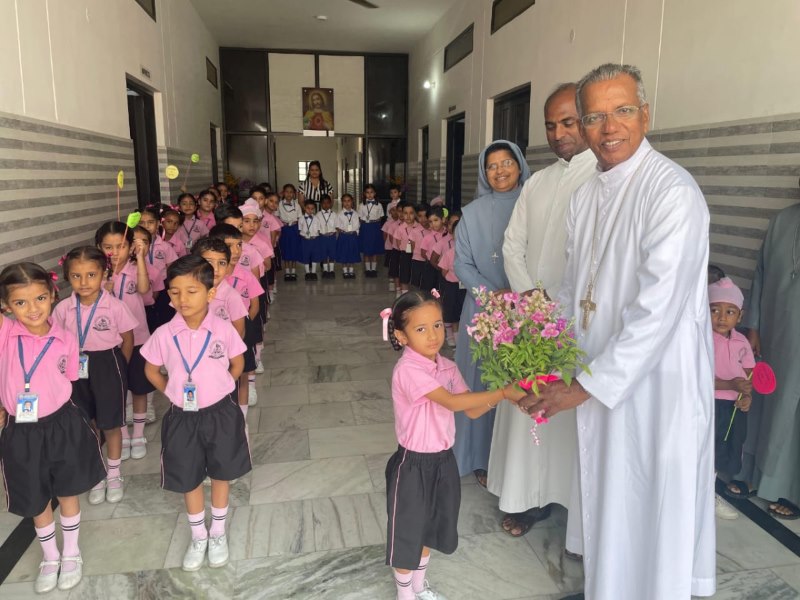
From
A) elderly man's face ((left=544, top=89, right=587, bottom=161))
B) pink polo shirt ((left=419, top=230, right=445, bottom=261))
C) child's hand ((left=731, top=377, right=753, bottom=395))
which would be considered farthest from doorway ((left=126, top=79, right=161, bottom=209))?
child's hand ((left=731, top=377, right=753, bottom=395))

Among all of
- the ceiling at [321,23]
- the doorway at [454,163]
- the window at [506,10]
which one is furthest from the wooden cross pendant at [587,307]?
the ceiling at [321,23]

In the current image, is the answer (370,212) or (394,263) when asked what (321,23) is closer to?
(370,212)

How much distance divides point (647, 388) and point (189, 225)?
5534 millimetres

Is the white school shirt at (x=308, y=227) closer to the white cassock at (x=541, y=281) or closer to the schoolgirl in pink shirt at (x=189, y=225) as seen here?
the schoolgirl in pink shirt at (x=189, y=225)

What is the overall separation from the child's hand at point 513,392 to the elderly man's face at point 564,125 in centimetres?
122

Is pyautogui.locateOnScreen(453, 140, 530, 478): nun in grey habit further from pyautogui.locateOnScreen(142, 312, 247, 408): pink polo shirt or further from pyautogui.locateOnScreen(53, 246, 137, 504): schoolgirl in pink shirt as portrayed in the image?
pyautogui.locateOnScreen(53, 246, 137, 504): schoolgirl in pink shirt

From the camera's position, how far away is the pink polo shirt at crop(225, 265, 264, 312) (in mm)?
3834

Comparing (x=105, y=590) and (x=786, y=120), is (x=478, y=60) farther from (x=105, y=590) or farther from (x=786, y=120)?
(x=105, y=590)

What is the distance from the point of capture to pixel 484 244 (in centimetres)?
317

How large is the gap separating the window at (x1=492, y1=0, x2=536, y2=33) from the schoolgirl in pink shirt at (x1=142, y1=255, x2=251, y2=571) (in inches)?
219

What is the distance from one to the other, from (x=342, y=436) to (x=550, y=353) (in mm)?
2290

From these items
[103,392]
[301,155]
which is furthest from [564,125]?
[301,155]

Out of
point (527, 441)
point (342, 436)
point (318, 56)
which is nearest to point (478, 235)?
point (527, 441)

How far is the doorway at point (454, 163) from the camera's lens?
10484 millimetres
